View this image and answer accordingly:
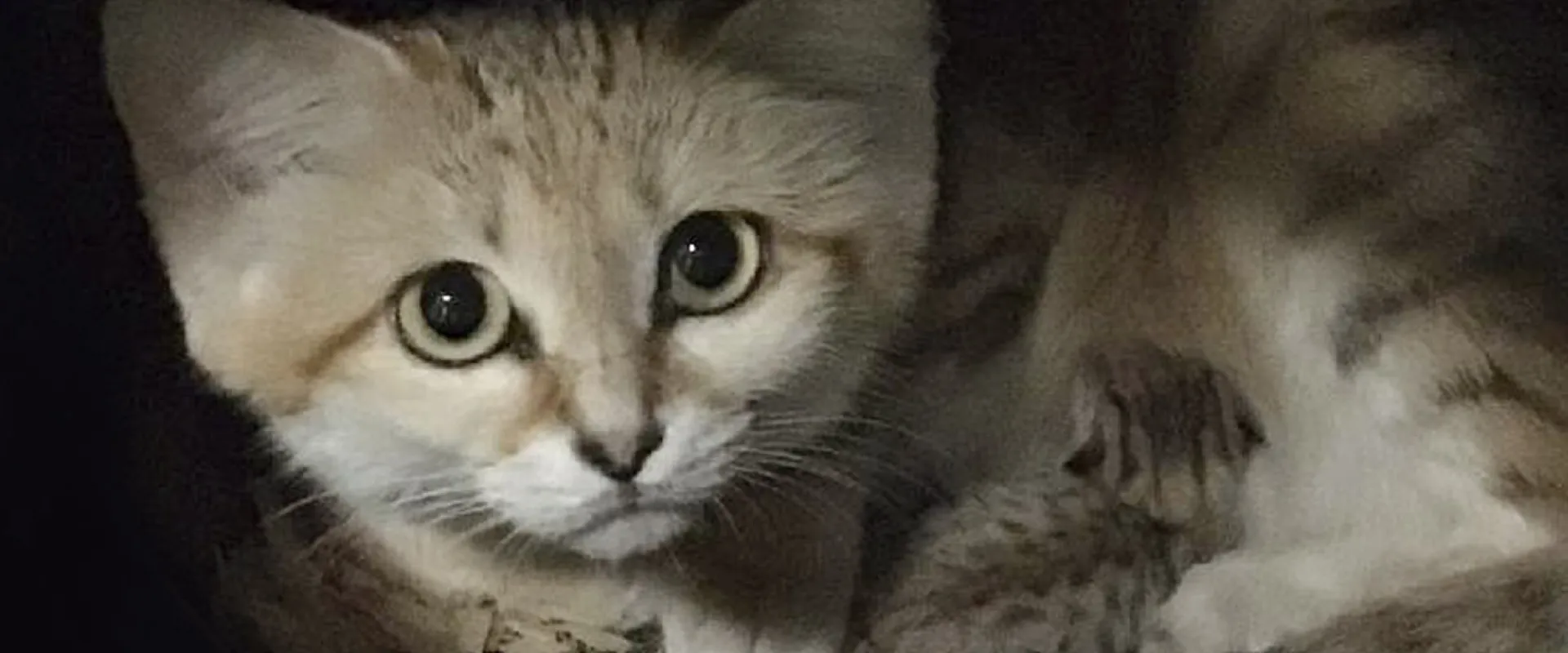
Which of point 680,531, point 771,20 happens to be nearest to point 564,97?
point 771,20

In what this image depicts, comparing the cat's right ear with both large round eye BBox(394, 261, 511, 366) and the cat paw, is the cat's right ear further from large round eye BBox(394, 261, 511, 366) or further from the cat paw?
the cat paw

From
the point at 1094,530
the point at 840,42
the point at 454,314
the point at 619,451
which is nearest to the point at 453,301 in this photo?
the point at 454,314

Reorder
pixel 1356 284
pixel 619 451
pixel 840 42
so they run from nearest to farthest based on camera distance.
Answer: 1. pixel 619 451
2. pixel 840 42
3. pixel 1356 284

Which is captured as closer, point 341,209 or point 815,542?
point 341,209

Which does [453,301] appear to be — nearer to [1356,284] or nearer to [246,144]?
[246,144]

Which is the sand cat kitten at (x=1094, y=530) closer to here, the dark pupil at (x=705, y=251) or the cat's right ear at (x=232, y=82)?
the dark pupil at (x=705, y=251)

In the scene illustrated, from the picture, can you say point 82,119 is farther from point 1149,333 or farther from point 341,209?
point 1149,333

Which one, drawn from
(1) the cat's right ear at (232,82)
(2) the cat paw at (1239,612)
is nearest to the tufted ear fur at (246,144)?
(1) the cat's right ear at (232,82)
